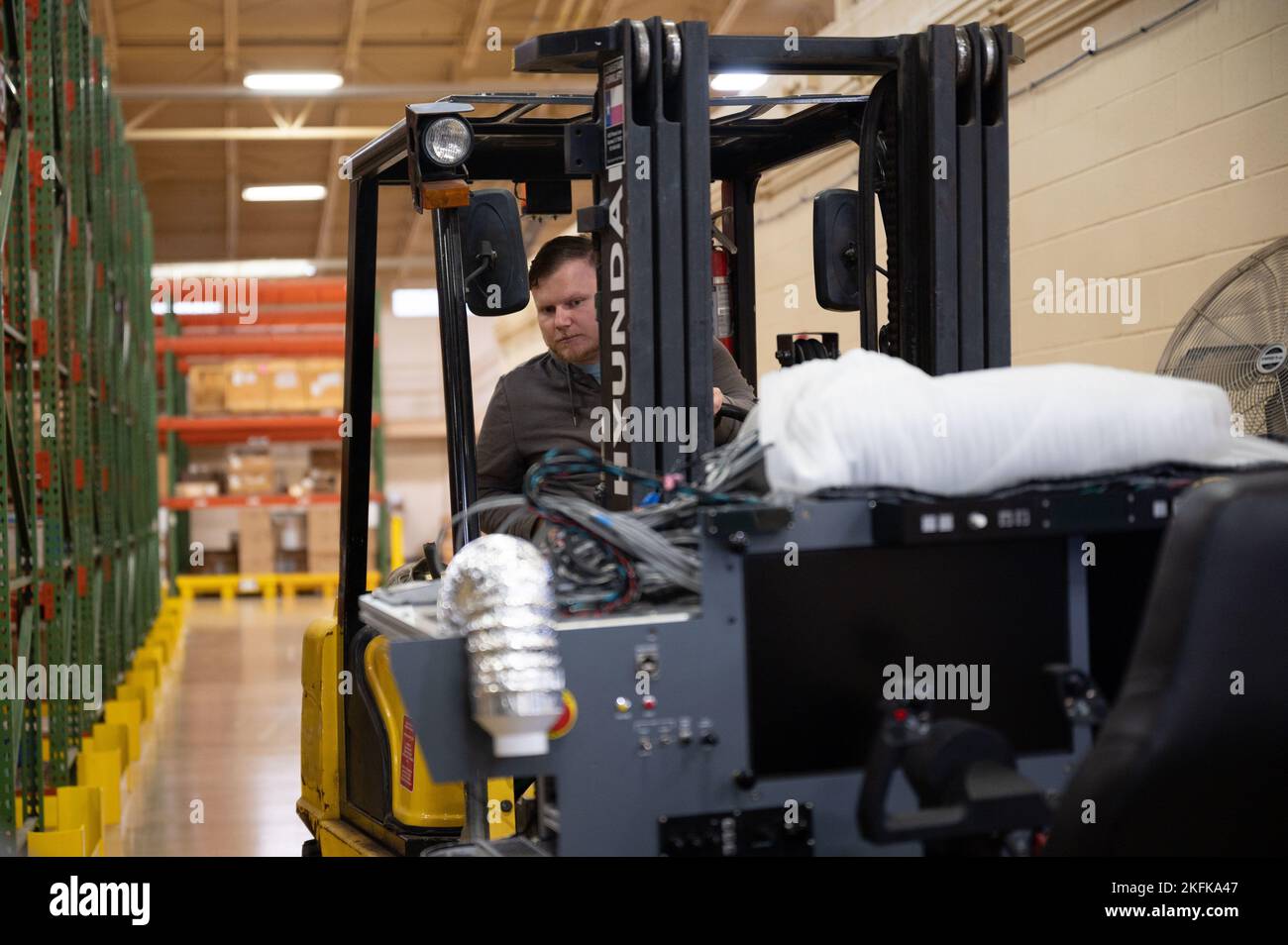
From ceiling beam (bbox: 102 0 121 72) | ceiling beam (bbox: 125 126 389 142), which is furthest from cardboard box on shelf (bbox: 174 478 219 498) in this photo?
ceiling beam (bbox: 102 0 121 72)

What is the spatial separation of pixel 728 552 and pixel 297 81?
14.2 meters

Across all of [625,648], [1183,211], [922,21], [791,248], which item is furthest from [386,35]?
[625,648]

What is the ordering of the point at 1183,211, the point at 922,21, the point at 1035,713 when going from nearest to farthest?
1. the point at 1035,713
2. the point at 1183,211
3. the point at 922,21

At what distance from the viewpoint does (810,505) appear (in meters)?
2.24

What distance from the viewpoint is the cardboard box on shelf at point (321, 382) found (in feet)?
60.5

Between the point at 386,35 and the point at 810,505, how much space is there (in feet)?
47.7

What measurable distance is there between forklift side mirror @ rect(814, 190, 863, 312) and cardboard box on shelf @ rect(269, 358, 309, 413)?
15.6 meters

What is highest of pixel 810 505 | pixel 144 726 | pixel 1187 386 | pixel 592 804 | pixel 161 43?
pixel 161 43

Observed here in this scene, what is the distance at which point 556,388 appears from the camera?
12.8 ft

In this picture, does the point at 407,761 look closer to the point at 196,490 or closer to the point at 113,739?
the point at 113,739

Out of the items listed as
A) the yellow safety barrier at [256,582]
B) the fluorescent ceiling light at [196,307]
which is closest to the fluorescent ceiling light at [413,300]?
the fluorescent ceiling light at [196,307]

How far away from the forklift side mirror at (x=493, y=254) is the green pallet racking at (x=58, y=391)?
252 cm

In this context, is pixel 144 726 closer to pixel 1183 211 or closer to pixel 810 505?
pixel 1183 211

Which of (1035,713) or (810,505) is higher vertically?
(810,505)
